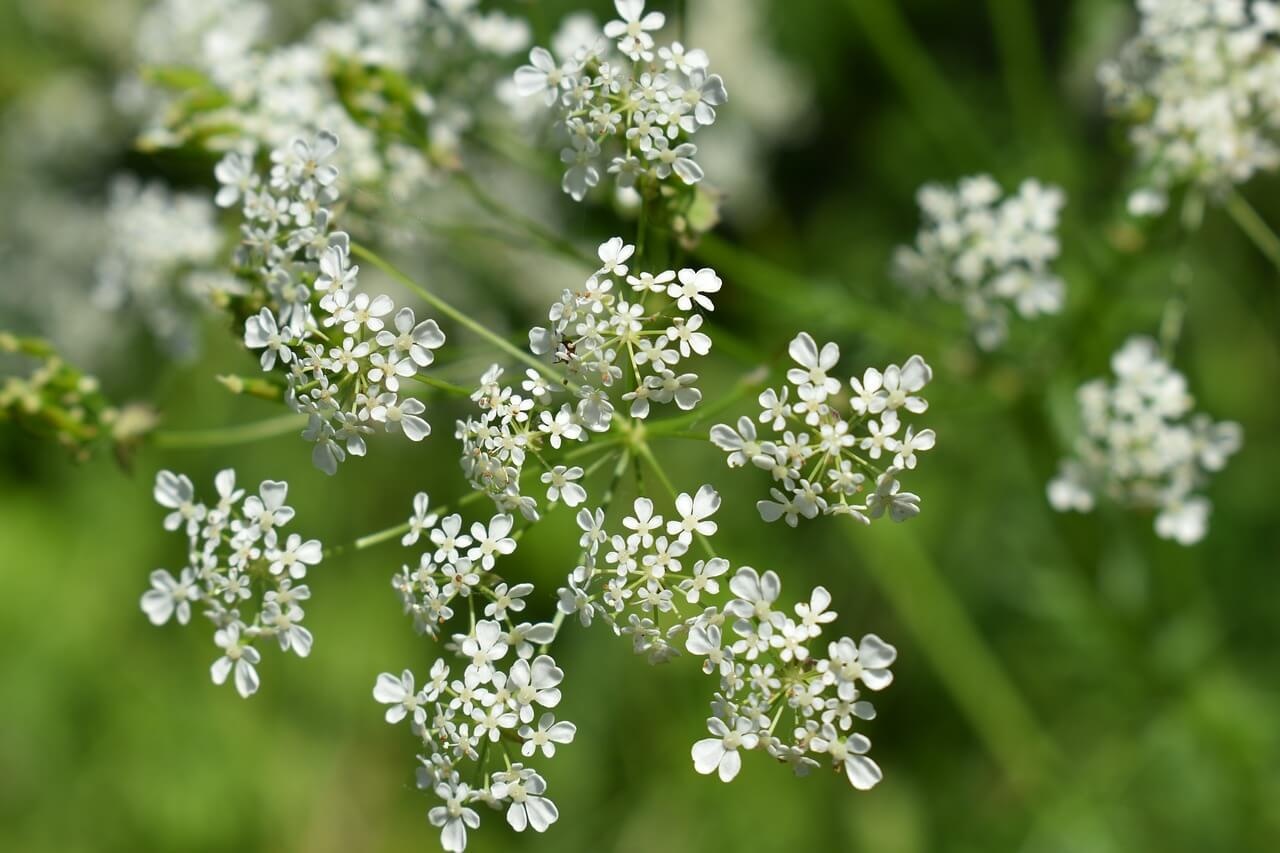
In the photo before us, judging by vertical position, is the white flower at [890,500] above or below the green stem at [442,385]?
below

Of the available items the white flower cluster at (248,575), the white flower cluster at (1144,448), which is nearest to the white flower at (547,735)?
the white flower cluster at (248,575)

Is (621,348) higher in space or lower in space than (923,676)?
higher

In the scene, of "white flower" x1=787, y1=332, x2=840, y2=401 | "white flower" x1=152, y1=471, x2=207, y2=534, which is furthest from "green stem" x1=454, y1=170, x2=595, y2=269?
"white flower" x1=152, y1=471, x2=207, y2=534

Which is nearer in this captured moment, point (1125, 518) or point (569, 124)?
point (569, 124)

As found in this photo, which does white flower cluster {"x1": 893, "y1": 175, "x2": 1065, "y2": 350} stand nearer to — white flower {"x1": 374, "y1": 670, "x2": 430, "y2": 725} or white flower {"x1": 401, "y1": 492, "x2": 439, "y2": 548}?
white flower {"x1": 401, "y1": 492, "x2": 439, "y2": 548}

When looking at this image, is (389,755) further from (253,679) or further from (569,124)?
(569,124)

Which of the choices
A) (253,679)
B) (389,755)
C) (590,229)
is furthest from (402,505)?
(253,679)

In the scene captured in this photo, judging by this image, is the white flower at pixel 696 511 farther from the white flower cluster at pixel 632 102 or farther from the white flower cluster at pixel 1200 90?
the white flower cluster at pixel 1200 90
